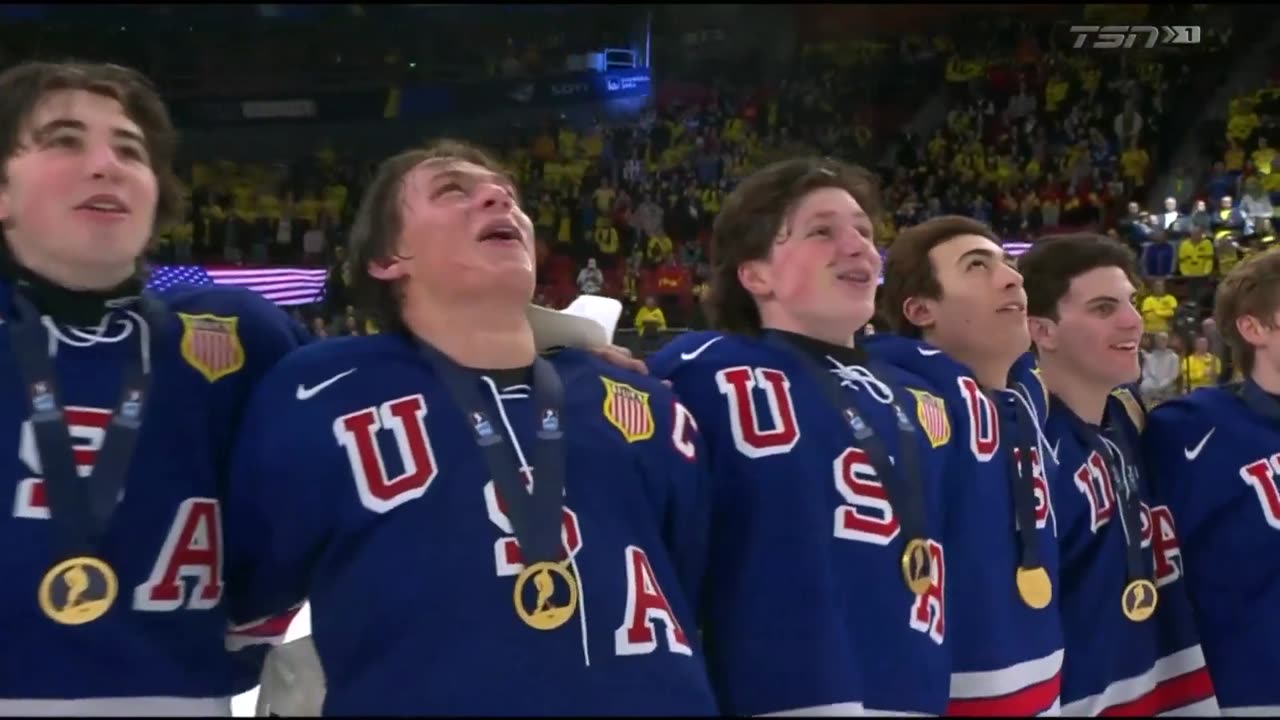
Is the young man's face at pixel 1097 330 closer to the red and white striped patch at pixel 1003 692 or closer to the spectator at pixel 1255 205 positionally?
the red and white striped patch at pixel 1003 692

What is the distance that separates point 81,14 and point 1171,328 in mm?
13518

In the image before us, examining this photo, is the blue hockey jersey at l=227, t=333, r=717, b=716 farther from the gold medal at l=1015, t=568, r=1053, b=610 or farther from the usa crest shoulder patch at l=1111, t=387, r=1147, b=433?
the usa crest shoulder patch at l=1111, t=387, r=1147, b=433

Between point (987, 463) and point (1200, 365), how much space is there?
7.43 metres

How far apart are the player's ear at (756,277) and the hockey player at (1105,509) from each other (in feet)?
2.67

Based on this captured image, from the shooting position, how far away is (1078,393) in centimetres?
265

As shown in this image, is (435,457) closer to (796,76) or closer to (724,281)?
(724,281)

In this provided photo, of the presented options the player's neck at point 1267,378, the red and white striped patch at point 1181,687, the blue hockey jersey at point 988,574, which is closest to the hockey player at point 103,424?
the blue hockey jersey at point 988,574

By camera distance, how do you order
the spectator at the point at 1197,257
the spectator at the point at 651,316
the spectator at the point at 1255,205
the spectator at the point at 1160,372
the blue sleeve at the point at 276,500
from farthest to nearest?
the spectator at the point at 1255,205 → the spectator at the point at 651,316 → the spectator at the point at 1197,257 → the spectator at the point at 1160,372 → the blue sleeve at the point at 276,500

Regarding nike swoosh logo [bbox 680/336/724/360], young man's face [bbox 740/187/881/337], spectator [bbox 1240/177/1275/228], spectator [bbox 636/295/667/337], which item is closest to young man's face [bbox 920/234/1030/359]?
young man's face [bbox 740/187/881/337]

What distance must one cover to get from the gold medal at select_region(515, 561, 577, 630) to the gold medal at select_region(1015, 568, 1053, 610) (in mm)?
1009

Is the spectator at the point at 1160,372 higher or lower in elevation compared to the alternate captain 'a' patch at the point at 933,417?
lower

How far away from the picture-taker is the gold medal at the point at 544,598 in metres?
1.60

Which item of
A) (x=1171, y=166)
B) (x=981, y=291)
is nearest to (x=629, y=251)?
(x=1171, y=166)

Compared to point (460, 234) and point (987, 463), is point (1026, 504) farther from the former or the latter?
point (460, 234)
